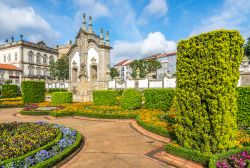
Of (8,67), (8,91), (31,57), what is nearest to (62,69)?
(31,57)

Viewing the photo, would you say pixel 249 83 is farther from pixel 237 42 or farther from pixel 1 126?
pixel 1 126

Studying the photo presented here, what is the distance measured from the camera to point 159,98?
14109mm

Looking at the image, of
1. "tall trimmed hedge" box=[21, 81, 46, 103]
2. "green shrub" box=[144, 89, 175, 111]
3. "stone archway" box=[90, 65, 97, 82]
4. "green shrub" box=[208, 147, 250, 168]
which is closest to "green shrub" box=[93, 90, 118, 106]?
"green shrub" box=[144, 89, 175, 111]

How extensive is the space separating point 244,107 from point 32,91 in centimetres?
2093

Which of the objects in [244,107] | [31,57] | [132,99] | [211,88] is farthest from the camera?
[31,57]

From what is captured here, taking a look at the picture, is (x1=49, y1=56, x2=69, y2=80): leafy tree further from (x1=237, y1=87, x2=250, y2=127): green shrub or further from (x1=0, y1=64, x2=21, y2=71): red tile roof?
(x1=237, y1=87, x2=250, y2=127): green shrub

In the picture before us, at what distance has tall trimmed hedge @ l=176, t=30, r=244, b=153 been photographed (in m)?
5.55

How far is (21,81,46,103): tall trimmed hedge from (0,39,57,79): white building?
35.5m

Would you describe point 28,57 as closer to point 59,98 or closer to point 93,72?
point 93,72

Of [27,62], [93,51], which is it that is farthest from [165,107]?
[27,62]

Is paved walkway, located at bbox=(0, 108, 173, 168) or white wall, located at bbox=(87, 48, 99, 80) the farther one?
white wall, located at bbox=(87, 48, 99, 80)

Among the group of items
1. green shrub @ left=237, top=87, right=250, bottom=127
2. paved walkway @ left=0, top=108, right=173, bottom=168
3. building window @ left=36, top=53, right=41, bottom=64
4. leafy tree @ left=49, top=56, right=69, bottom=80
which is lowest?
paved walkway @ left=0, top=108, right=173, bottom=168

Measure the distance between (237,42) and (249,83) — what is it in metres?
13.7

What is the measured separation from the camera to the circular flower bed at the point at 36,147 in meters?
5.48
